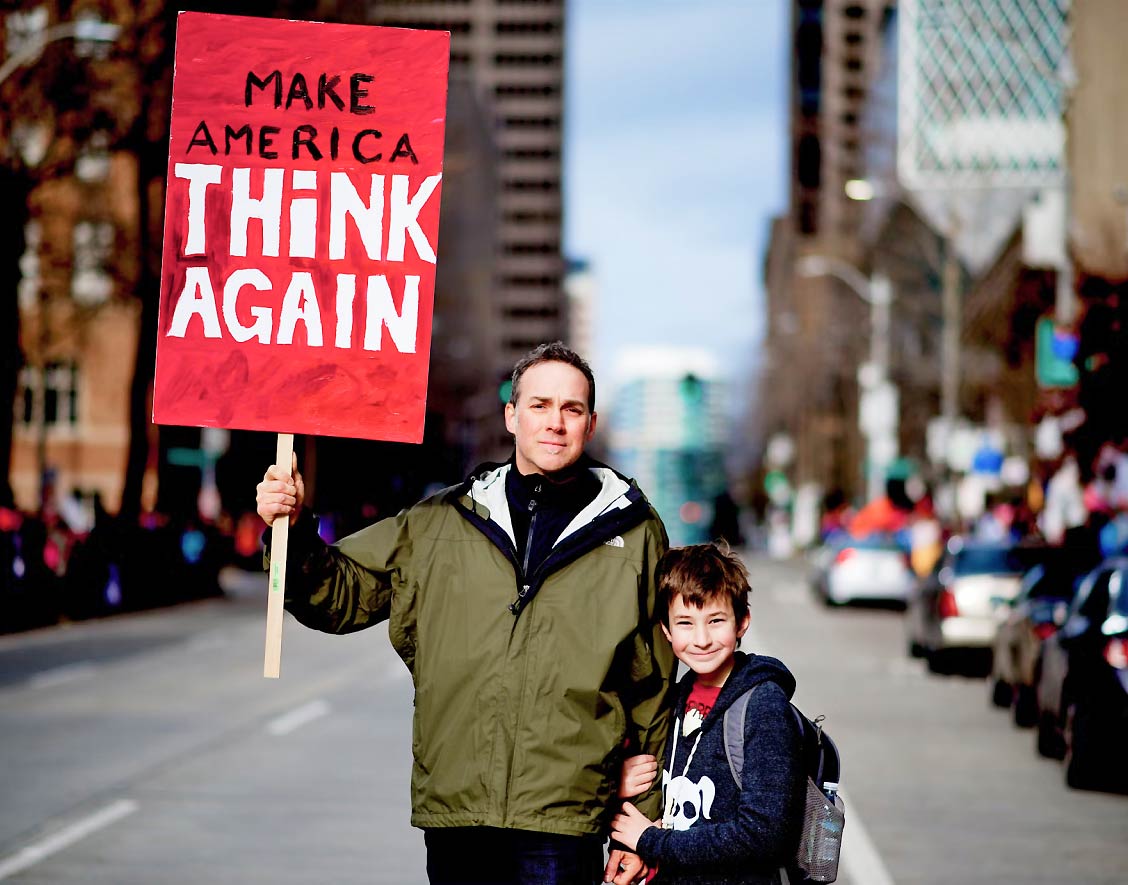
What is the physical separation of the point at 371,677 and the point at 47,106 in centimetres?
1428

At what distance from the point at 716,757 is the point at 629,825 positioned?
1.08ft

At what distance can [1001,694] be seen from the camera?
18.2 meters

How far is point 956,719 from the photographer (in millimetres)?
17078

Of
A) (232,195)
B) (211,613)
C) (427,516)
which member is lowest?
(211,613)

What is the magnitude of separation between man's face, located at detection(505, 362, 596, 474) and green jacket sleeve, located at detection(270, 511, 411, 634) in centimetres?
38

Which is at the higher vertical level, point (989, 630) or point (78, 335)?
point (78, 335)

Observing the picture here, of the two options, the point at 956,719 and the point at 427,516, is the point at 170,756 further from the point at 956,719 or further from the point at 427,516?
the point at 427,516

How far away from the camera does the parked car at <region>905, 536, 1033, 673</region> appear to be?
2159 centimetres

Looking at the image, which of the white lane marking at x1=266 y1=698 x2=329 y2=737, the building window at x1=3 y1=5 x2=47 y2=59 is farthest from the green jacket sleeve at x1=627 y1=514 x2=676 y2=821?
the building window at x1=3 y1=5 x2=47 y2=59

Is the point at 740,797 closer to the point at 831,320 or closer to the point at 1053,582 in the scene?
the point at 1053,582

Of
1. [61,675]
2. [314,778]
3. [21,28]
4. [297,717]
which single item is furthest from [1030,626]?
[21,28]

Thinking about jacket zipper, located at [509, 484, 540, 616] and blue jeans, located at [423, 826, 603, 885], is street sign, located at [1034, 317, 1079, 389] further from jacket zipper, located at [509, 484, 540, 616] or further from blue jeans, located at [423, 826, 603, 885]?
blue jeans, located at [423, 826, 603, 885]

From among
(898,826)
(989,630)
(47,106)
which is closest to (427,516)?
(898,826)

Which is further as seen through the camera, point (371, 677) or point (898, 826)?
point (371, 677)
